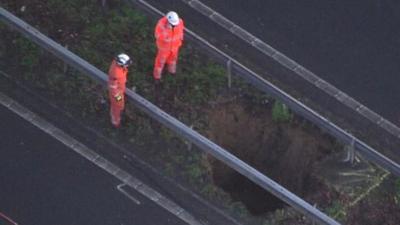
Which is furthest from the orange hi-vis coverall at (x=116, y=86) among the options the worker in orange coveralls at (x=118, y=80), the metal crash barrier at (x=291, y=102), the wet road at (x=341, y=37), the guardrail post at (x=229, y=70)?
the wet road at (x=341, y=37)

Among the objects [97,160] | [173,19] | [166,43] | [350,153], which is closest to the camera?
[173,19]

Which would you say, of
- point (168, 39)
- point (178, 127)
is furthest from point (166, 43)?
point (178, 127)

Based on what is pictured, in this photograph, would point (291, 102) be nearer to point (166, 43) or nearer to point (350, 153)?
point (350, 153)

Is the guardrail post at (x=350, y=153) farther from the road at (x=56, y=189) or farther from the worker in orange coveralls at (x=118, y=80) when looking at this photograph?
the worker in orange coveralls at (x=118, y=80)

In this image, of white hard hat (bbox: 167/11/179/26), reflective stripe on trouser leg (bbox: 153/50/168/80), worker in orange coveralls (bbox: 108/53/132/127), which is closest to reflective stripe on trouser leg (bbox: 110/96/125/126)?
worker in orange coveralls (bbox: 108/53/132/127)

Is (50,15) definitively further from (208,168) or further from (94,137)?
(208,168)
